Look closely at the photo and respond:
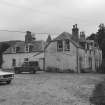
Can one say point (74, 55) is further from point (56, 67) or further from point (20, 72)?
point (20, 72)

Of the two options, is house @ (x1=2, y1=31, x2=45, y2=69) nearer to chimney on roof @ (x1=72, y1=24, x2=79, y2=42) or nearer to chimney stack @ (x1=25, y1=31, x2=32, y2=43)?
chimney stack @ (x1=25, y1=31, x2=32, y2=43)

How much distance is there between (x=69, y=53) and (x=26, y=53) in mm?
11837

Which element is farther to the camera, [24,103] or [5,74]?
[5,74]

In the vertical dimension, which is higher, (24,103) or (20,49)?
(20,49)

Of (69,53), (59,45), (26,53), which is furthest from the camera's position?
(26,53)

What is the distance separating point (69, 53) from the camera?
117ft

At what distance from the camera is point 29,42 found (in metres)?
45.0

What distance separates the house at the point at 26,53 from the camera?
42338 millimetres

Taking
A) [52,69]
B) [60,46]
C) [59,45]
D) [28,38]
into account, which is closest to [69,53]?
[60,46]

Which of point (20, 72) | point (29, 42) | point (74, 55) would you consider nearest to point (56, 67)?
point (74, 55)

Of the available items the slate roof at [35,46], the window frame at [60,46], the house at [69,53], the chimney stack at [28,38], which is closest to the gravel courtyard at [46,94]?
the house at [69,53]

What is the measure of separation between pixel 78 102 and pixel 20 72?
2505 centimetres

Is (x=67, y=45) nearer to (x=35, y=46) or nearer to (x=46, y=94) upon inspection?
(x=35, y=46)

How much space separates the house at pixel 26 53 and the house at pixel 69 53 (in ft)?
15.2
